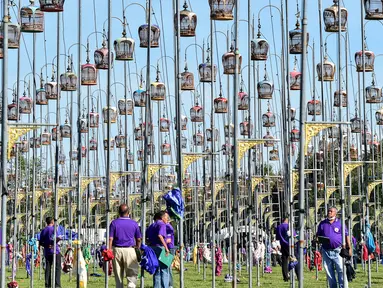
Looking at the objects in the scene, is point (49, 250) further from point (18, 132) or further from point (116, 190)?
point (116, 190)

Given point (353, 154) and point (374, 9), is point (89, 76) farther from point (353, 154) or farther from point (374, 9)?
point (353, 154)

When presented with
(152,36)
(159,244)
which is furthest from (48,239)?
(159,244)

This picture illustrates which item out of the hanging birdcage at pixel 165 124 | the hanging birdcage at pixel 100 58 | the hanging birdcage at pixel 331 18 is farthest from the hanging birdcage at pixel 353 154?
the hanging birdcage at pixel 331 18

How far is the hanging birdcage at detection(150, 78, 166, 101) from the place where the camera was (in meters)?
36.6

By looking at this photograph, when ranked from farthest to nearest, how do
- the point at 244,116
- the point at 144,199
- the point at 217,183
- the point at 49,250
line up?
the point at 244,116, the point at 217,183, the point at 49,250, the point at 144,199

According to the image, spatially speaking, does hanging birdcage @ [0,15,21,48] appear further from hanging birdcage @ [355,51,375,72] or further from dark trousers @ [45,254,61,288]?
hanging birdcage @ [355,51,375,72]

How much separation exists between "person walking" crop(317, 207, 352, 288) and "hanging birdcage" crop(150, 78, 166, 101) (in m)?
12.4

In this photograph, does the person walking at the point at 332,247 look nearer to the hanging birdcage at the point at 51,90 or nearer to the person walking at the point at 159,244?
the person walking at the point at 159,244

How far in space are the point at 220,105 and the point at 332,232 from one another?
1424 centimetres

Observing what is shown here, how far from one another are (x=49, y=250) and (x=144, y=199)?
4.94 metres

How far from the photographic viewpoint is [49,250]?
30.7m

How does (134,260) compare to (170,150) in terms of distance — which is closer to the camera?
(134,260)

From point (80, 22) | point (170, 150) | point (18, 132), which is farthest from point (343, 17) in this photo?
point (170, 150)

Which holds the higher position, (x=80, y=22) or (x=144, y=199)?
(x=80, y=22)
